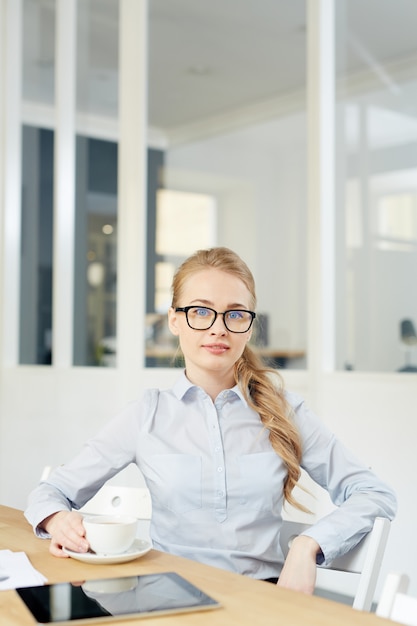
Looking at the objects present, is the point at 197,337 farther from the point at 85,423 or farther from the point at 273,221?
the point at 273,221

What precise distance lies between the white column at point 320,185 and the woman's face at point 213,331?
4.26ft

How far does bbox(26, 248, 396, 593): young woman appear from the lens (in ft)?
4.82

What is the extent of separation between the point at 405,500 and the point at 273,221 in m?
3.97

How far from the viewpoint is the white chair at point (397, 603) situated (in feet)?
2.95

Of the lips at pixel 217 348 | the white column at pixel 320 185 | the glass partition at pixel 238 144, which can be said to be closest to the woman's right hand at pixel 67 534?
the lips at pixel 217 348

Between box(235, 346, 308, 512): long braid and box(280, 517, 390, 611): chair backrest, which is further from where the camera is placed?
box(235, 346, 308, 512): long braid

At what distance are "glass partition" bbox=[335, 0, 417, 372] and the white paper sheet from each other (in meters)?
1.83

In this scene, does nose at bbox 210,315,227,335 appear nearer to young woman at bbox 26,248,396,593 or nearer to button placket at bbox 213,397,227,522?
young woman at bbox 26,248,396,593

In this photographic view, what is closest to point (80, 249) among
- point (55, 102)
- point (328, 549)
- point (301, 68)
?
point (55, 102)

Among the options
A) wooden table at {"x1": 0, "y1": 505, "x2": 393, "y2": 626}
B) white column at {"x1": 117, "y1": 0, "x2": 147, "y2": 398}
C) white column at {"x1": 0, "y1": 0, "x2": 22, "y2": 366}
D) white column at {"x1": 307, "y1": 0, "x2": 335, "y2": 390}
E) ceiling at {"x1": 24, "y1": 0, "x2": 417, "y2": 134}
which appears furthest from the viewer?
white column at {"x1": 0, "y1": 0, "x2": 22, "y2": 366}

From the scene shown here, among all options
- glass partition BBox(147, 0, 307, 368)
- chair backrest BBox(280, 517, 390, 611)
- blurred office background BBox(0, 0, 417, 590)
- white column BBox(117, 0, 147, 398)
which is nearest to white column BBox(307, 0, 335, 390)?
blurred office background BBox(0, 0, 417, 590)

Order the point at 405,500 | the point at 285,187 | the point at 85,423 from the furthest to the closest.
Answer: the point at 285,187, the point at 85,423, the point at 405,500

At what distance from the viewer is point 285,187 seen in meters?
6.31

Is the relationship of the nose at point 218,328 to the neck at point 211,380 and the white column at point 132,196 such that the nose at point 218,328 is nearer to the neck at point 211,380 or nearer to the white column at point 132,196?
the neck at point 211,380
